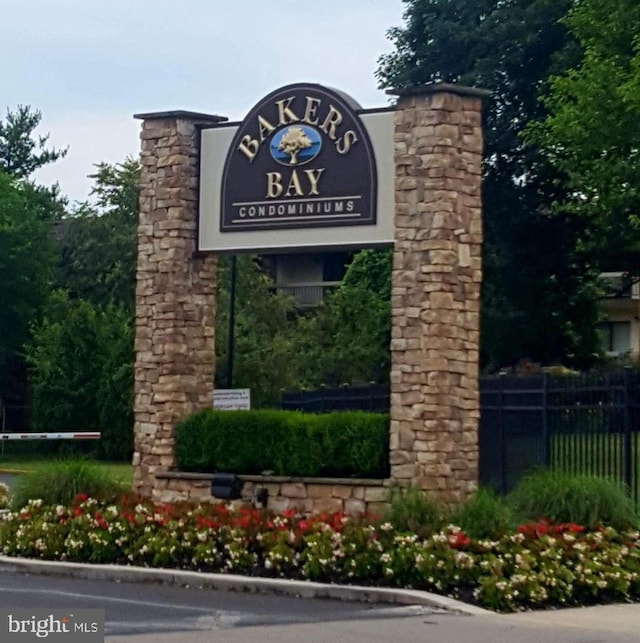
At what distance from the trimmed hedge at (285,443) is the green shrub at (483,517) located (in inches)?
81.5

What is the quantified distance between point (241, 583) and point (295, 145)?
575cm

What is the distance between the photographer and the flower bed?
13.5m

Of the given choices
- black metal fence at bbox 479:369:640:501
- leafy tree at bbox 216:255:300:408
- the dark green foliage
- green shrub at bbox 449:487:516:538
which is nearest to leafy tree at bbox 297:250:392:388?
leafy tree at bbox 216:255:300:408

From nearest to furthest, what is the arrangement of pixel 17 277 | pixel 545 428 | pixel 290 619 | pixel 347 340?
pixel 290 619 → pixel 545 428 → pixel 347 340 → pixel 17 277

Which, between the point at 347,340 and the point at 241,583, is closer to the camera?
the point at 241,583

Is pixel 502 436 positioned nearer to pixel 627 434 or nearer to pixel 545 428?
pixel 545 428

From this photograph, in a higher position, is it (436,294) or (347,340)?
(347,340)

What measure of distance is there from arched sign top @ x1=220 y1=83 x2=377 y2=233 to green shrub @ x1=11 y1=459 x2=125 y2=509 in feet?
11.0

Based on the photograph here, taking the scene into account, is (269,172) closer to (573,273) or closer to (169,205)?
(169,205)

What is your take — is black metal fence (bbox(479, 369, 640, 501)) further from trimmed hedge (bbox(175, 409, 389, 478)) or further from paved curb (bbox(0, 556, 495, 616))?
paved curb (bbox(0, 556, 495, 616))

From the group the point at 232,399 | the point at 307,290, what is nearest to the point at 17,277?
the point at 307,290

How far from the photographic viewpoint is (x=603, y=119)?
33344mm

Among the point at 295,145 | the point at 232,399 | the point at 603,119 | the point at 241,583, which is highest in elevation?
the point at 603,119

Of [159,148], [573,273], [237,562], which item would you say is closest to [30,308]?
[573,273]
